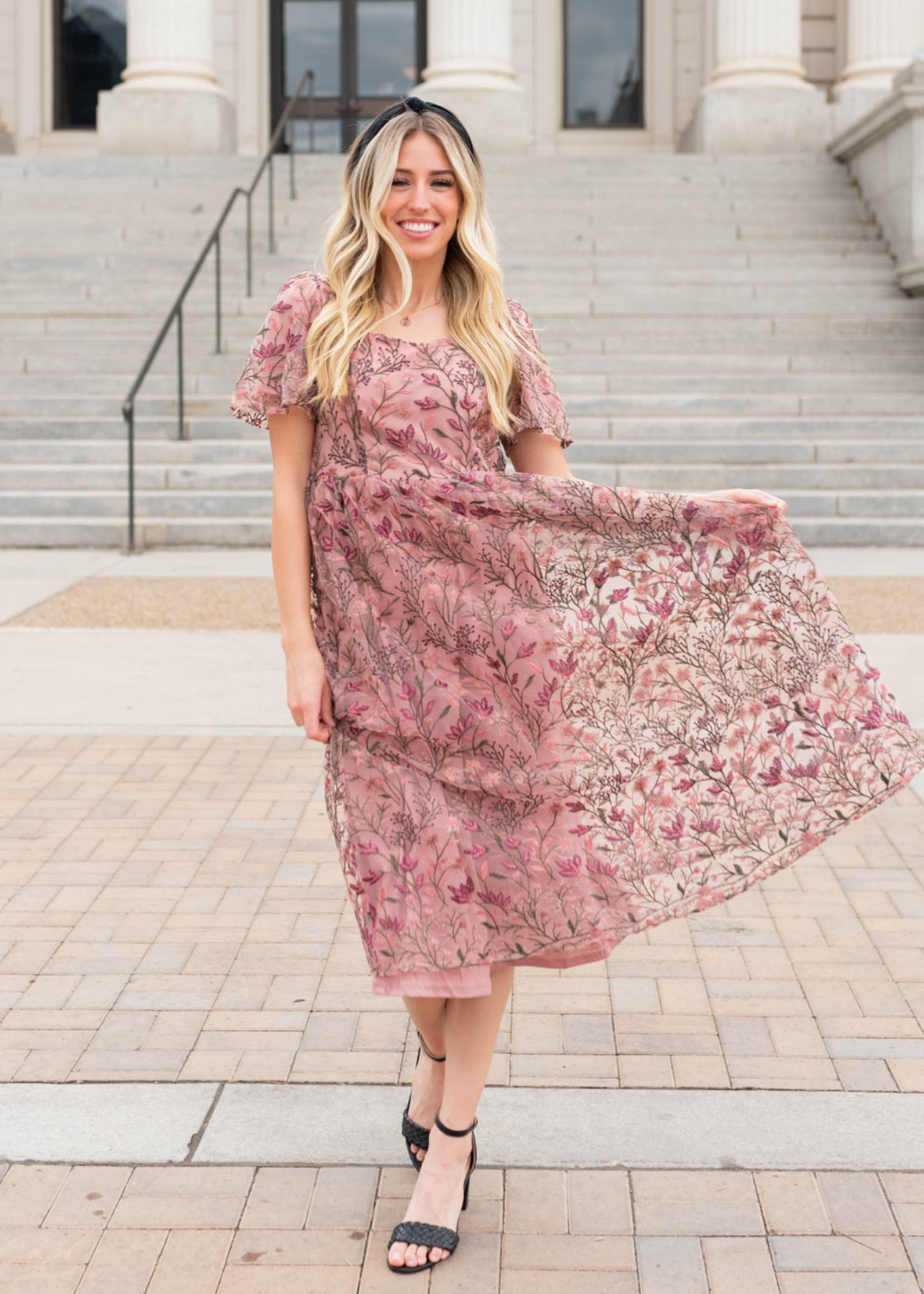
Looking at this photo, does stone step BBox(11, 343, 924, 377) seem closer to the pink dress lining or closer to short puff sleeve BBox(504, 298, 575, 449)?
short puff sleeve BBox(504, 298, 575, 449)

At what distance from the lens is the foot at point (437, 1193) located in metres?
2.84

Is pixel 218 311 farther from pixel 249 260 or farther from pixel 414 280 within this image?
pixel 414 280

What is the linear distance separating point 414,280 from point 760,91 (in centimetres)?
1765

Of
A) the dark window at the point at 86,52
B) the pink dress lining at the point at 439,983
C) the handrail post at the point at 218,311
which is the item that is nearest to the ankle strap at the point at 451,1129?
the pink dress lining at the point at 439,983

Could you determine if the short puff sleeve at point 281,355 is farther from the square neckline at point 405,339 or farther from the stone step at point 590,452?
the stone step at point 590,452

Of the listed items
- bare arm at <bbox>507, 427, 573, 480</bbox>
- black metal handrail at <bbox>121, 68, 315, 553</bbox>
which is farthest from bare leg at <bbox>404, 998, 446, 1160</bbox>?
black metal handrail at <bbox>121, 68, 315, 553</bbox>

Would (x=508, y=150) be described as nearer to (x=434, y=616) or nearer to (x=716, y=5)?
(x=716, y=5)

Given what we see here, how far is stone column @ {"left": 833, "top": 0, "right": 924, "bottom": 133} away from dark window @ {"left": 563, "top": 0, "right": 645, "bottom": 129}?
397cm

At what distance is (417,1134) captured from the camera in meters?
3.15

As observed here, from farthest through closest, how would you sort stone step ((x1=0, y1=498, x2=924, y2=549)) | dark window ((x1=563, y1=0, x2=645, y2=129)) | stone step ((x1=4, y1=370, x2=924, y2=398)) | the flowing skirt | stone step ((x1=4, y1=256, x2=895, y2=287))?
dark window ((x1=563, y1=0, x2=645, y2=129))
stone step ((x1=4, y1=256, x2=895, y2=287))
stone step ((x1=4, y1=370, x2=924, y2=398))
stone step ((x1=0, y1=498, x2=924, y2=549))
the flowing skirt

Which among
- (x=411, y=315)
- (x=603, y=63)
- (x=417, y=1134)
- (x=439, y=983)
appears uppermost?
(x=603, y=63)

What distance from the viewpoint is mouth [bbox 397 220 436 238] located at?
2.96 meters

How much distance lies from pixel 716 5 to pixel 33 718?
16.3 meters

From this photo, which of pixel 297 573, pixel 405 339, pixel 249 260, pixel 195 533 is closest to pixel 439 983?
pixel 297 573
